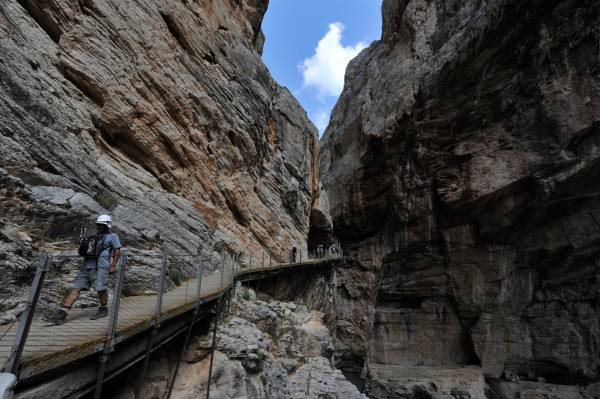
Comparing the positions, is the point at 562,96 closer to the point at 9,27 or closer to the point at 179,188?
the point at 179,188

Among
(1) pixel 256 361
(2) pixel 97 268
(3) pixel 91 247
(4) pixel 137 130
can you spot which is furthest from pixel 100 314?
(4) pixel 137 130

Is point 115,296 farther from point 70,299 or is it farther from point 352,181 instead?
point 352,181

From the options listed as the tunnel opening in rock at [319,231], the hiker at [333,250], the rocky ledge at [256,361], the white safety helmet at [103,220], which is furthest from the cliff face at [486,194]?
the white safety helmet at [103,220]

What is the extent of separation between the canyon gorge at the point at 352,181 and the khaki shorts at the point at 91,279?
0.63m

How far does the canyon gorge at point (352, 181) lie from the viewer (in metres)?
7.41

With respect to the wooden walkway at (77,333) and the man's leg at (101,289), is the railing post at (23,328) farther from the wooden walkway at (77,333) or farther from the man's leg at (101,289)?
the man's leg at (101,289)

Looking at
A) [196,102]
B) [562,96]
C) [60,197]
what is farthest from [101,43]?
[562,96]

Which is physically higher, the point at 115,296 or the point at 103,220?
the point at 103,220

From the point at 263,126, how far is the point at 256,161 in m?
2.33

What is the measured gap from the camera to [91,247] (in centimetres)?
431

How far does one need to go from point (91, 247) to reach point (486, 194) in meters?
22.8

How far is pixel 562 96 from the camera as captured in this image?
19.1 metres

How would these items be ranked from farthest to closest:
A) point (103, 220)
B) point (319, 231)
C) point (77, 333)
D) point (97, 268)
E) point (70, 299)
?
point (319, 231) < point (103, 220) < point (97, 268) < point (70, 299) < point (77, 333)

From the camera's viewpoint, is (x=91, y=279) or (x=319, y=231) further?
(x=319, y=231)
